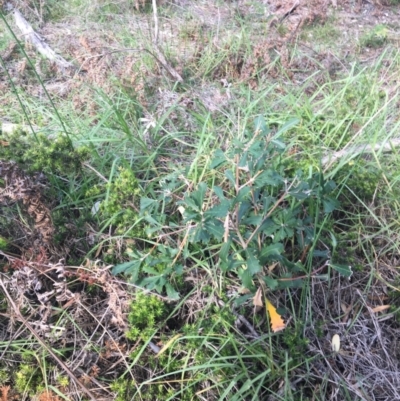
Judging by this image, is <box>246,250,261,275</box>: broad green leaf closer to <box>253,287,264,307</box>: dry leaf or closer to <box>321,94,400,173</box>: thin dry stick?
<box>253,287,264,307</box>: dry leaf

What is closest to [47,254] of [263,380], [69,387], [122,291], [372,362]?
[122,291]

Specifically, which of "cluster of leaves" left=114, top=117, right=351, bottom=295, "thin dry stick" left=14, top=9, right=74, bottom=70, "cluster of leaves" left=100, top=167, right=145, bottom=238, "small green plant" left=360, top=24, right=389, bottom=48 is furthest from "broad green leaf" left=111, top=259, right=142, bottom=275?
"small green plant" left=360, top=24, right=389, bottom=48

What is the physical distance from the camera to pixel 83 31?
355 centimetres

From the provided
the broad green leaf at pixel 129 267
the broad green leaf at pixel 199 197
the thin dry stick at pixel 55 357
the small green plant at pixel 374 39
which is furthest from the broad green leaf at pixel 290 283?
the small green plant at pixel 374 39

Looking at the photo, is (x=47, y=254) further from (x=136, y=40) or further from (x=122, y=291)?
(x=136, y=40)

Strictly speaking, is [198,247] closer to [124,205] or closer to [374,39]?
[124,205]

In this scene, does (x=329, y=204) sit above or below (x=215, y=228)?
below

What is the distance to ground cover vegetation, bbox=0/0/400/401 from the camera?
5.30 feet

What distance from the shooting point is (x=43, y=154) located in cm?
186

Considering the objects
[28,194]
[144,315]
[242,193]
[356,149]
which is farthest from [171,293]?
[356,149]

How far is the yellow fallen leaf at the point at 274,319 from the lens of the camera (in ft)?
5.26

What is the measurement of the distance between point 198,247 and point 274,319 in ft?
1.48

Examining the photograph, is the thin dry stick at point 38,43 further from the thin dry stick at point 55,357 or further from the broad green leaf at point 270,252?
the broad green leaf at point 270,252

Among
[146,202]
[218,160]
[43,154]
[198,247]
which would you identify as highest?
[43,154]
